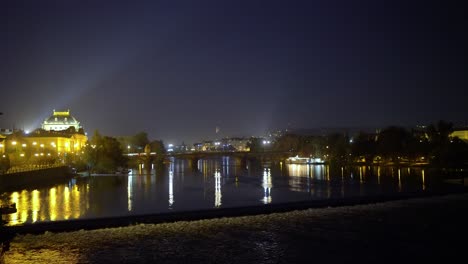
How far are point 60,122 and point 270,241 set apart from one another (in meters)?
122

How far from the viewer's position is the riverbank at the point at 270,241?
18531 mm

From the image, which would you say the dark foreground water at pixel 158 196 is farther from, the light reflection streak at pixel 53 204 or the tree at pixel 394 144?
the tree at pixel 394 144

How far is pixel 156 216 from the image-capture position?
2547cm

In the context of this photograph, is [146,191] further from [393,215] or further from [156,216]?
[393,215]

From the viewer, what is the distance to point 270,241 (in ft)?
68.7

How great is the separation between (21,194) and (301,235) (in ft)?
87.5

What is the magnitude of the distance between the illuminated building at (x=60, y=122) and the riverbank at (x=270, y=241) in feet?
374

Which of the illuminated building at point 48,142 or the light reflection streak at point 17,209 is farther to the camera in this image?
the illuminated building at point 48,142

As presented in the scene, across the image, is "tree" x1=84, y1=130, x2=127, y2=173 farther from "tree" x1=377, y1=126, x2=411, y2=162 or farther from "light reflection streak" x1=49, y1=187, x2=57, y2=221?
"tree" x1=377, y1=126, x2=411, y2=162

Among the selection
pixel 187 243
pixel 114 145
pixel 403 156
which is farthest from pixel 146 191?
pixel 403 156

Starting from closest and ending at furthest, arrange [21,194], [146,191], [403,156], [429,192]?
[429,192]
[21,194]
[146,191]
[403,156]

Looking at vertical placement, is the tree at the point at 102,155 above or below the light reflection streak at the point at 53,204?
above

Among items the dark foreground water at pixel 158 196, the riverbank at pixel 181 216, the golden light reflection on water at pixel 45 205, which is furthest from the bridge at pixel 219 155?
the riverbank at pixel 181 216

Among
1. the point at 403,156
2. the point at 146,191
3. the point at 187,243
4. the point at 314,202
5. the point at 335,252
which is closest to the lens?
the point at 335,252
